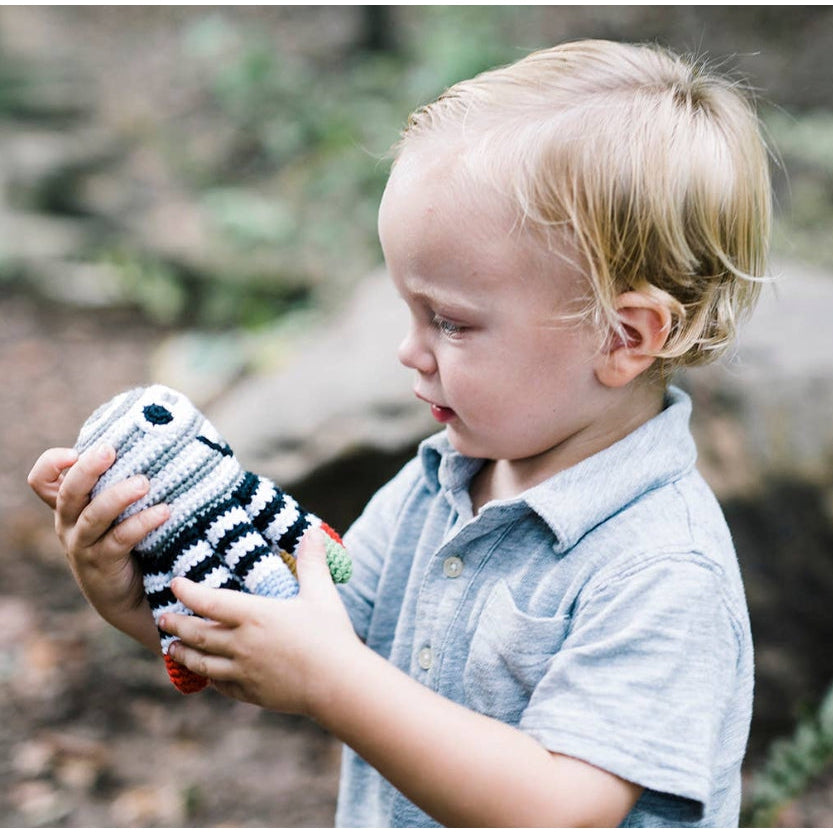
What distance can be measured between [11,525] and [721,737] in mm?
3692

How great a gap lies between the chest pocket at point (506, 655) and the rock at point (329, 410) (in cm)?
170

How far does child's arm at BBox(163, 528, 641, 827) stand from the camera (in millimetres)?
1304

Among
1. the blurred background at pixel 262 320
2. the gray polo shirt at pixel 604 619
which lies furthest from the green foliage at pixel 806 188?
the gray polo shirt at pixel 604 619

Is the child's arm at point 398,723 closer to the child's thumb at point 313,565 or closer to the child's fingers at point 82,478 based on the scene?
the child's thumb at point 313,565

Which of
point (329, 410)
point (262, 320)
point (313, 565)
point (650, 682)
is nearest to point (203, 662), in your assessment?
point (313, 565)

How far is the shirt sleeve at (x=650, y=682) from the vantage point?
1317mm

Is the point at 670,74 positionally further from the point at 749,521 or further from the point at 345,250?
the point at 345,250

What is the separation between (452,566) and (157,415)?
1.77 feet

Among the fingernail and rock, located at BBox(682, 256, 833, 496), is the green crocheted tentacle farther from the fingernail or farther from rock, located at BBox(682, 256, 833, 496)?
rock, located at BBox(682, 256, 833, 496)

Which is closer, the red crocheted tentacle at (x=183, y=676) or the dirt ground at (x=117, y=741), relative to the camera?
the red crocheted tentacle at (x=183, y=676)

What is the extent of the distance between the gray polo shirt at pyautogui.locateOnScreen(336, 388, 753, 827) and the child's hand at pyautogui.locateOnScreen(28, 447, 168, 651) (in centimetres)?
46

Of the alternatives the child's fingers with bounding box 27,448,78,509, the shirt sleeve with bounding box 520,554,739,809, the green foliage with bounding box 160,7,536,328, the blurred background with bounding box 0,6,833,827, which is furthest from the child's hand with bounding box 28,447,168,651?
the green foliage with bounding box 160,7,536,328

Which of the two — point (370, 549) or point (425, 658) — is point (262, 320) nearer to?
point (370, 549)

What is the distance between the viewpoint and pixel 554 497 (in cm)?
151
